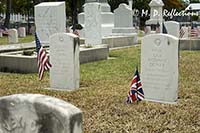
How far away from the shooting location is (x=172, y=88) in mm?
7090

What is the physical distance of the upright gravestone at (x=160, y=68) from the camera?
23.0ft

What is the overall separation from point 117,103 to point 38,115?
4.51 meters

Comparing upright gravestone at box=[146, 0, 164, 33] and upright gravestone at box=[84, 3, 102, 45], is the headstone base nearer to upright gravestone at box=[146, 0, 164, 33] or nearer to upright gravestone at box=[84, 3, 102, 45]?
upright gravestone at box=[84, 3, 102, 45]

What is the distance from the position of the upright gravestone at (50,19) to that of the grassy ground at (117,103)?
3.42 metres

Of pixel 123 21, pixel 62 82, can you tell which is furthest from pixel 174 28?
pixel 62 82

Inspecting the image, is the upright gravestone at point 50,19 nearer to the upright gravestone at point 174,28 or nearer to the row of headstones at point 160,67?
the row of headstones at point 160,67

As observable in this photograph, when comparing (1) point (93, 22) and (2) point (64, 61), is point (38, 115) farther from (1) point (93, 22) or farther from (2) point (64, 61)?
(1) point (93, 22)

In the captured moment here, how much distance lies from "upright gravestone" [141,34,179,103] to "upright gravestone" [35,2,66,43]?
7.73m

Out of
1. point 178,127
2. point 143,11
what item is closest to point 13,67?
point 178,127

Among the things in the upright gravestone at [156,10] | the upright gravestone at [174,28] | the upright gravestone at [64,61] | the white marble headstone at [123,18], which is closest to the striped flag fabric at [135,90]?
the upright gravestone at [64,61]

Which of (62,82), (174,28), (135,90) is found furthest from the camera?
(174,28)

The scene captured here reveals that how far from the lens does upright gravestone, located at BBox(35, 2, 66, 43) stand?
14.6 metres

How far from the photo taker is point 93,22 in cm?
1752

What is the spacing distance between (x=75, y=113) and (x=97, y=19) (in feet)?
49.3
